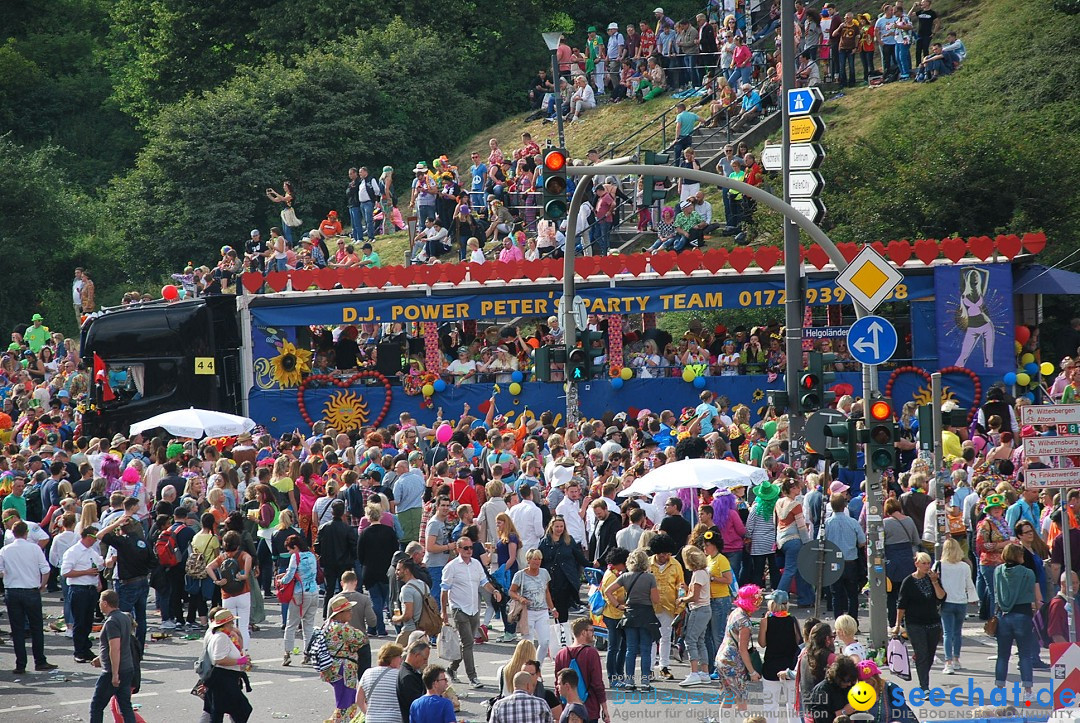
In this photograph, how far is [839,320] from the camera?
27297 mm

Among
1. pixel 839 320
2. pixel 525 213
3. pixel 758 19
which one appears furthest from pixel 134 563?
pixel 758 19

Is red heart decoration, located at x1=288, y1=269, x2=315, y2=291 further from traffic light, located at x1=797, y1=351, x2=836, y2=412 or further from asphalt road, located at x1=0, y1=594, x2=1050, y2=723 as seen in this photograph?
traffic light, located at x1=797, y1=351, x2=836, y2=412

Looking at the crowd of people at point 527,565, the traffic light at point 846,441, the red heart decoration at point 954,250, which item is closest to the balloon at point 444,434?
the crowd of people at point 527,565

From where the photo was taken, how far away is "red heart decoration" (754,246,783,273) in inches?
1022

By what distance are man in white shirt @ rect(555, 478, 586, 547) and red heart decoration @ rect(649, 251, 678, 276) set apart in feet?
33.4

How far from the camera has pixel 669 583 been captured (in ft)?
46.8

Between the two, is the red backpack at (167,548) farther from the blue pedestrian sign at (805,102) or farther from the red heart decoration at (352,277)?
the red heart decoration at (352,277)

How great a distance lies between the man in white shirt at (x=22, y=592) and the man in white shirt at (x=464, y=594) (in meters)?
4.71

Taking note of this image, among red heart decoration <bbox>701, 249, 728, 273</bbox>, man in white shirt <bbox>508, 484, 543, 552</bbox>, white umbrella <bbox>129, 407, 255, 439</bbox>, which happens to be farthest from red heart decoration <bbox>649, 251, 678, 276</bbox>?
man in white shirt <bbox>508, 484, 543, 552</bbox>

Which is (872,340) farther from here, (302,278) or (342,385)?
(302,278)

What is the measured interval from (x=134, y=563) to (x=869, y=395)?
8165 mm

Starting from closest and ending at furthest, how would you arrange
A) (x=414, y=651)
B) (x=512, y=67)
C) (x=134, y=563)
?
(x=414, y=651) → (x=134, y=563) → (x=512, y=67)

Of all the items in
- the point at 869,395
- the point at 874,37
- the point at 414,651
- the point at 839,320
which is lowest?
the point at 414,651

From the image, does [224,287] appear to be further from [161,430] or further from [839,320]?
[839,320]
